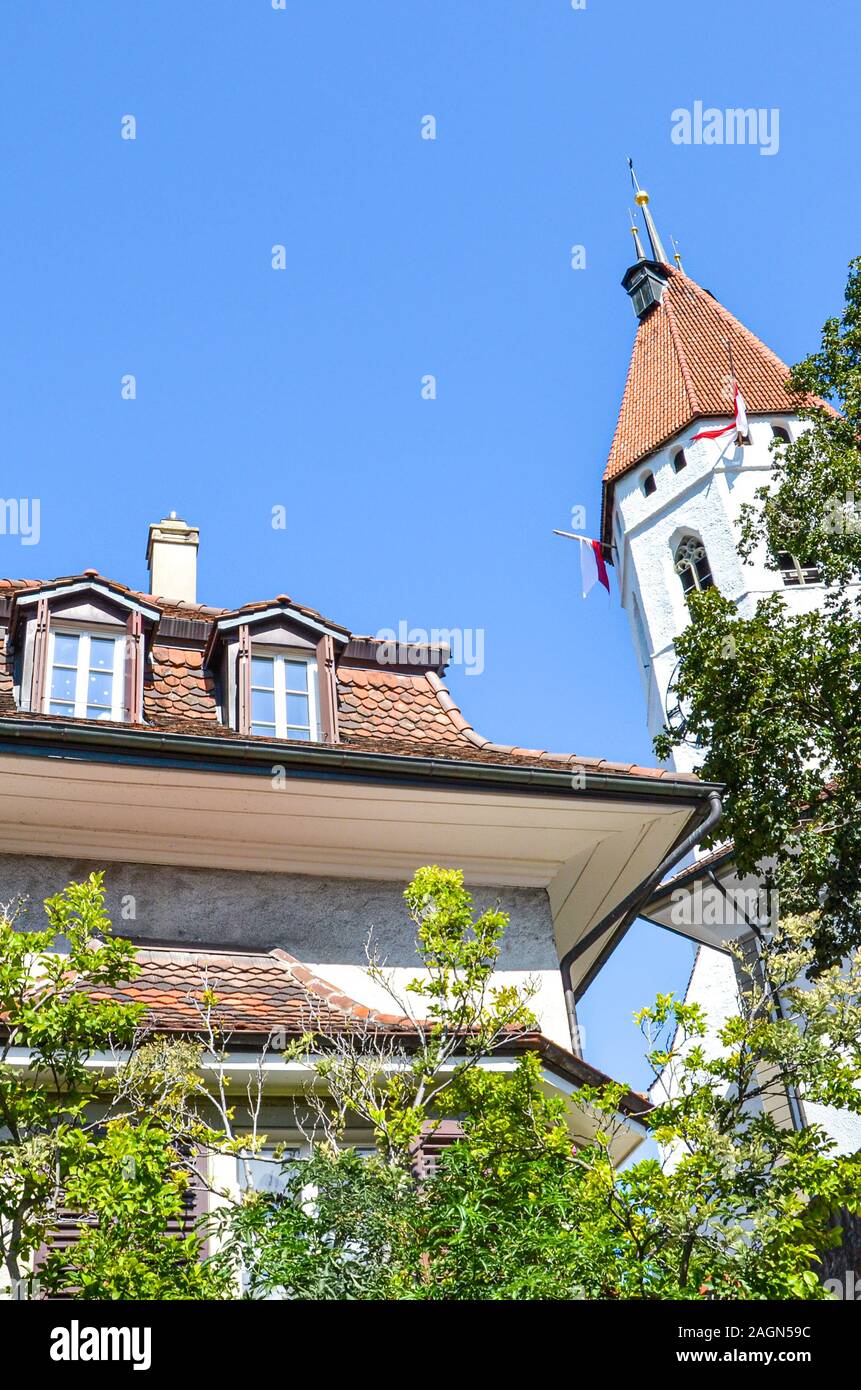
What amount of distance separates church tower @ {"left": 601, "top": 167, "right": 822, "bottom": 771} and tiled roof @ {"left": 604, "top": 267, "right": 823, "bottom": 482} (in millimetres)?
45

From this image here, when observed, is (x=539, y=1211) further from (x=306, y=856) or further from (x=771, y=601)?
(x=771, y=601)

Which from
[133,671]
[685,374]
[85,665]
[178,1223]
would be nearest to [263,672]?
[133,671]

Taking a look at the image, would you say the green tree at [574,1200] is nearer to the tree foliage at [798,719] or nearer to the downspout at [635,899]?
the downspout at [635,899]

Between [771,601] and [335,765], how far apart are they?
27.3 ft

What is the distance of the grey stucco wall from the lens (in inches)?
439

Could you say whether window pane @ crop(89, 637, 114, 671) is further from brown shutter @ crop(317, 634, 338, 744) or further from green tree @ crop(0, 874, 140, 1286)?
green tree @ crop(0, 874, 140, 1286)

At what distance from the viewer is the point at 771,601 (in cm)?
1803

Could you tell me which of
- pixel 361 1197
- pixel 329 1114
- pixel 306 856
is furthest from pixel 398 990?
pixel 361 1197

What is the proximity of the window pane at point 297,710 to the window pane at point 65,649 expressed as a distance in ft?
5.54

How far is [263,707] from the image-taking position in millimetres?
12812

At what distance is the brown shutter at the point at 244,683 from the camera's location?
40.9 ft

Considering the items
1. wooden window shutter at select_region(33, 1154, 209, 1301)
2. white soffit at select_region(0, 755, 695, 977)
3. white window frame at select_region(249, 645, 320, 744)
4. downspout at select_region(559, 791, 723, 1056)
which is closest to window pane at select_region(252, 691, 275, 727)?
white window frame at select_region(249, 645, 320, 744)

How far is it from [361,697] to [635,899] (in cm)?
277

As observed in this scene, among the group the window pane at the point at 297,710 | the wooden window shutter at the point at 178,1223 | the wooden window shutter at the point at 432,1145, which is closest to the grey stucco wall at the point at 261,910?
the window pane at the point at 297,710
